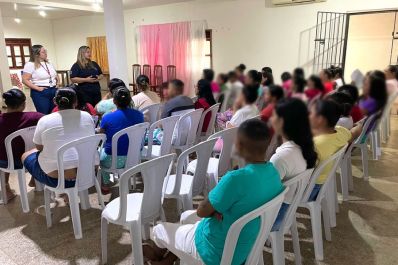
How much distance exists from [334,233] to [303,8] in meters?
1.66

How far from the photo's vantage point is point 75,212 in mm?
2064

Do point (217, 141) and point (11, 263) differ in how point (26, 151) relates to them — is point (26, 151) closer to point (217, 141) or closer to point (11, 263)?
point (11, 263)

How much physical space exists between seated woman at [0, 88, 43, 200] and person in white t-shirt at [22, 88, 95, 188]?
39 cm

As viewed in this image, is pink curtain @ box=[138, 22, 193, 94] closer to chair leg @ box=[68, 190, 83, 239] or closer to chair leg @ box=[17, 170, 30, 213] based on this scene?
chair leg @ box=[68, 190, 83, 239]

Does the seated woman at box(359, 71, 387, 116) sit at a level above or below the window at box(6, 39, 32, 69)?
below

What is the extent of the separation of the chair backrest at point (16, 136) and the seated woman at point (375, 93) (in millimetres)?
2451

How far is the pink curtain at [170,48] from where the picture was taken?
0.82 m

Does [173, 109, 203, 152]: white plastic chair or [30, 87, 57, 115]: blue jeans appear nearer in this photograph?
[173, 109, 203, 152]: white plastic chair

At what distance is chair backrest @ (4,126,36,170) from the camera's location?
90.2 inches

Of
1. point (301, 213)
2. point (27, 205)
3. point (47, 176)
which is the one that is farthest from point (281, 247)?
point (27, 205)

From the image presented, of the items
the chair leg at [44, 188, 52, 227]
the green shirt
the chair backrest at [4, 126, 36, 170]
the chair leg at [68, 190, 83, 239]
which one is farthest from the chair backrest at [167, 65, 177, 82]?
the chair backrest at [4, 126, 36, 170]

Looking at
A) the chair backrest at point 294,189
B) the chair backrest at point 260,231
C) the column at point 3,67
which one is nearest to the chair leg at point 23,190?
the chair backrest at point 260,231

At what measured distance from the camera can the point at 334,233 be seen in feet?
7.00

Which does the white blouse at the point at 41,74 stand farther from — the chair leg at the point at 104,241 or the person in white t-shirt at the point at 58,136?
the chair leg at the point at 104,241
